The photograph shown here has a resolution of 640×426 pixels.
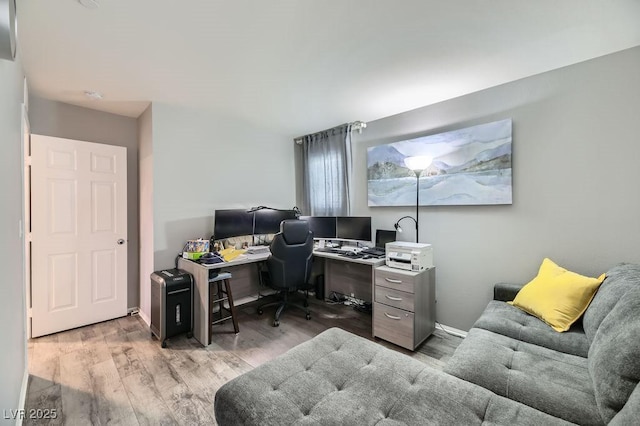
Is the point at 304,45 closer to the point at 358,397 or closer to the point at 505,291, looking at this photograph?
the point at 358,397

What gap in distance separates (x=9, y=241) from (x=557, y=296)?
332cm

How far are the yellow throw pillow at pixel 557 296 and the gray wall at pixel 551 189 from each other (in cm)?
31

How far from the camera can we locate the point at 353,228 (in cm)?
324

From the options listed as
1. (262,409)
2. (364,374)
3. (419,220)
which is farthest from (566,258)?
(262,409)

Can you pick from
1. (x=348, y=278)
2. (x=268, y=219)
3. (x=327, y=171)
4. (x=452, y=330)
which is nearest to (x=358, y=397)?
(x=452, y=330)

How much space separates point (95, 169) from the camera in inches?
112

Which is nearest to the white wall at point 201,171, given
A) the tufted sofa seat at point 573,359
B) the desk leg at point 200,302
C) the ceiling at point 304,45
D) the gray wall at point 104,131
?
the ceiling at point 304,45

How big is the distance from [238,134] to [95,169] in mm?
1617

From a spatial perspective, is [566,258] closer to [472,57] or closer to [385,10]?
[472,57]

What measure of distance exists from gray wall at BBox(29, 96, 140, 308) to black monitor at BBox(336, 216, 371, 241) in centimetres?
254

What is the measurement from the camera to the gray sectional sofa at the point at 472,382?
0.99 m

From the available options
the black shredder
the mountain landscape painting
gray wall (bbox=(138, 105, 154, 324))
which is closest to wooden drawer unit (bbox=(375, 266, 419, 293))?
the mountain landscape painting

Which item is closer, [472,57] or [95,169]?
[472,57]

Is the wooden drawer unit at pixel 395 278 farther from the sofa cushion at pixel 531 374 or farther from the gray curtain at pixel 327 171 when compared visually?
the gray curtain at pixel 327 171
